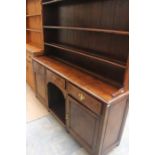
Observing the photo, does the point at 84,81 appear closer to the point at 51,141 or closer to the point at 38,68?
the point at 51,141

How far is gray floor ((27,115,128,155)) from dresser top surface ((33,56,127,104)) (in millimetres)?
924

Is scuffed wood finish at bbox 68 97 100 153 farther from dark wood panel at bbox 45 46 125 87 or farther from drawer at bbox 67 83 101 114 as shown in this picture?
Result: dark wood panel at bbox 45 46 125 87

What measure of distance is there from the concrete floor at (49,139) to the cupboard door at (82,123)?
196 mm

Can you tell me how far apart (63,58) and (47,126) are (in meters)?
1.18

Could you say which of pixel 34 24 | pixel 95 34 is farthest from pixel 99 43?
Answer: pixel 34 24

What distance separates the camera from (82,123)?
1737 mm

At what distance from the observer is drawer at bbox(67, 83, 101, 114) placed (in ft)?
4.73

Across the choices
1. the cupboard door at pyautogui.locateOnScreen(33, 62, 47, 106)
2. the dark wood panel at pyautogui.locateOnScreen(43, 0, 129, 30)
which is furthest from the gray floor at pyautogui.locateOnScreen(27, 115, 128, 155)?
the dark wood panel at pyautogui.locateOnScreen(43, 0, 129, 30)

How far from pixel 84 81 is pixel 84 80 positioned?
0.03 m

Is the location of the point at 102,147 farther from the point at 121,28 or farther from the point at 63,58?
the point at 63,58

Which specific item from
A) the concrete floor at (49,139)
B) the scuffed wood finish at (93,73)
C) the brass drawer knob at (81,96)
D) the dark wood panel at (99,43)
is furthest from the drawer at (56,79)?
the concrete floor at (49,139)

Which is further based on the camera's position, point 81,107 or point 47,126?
point 47,126
